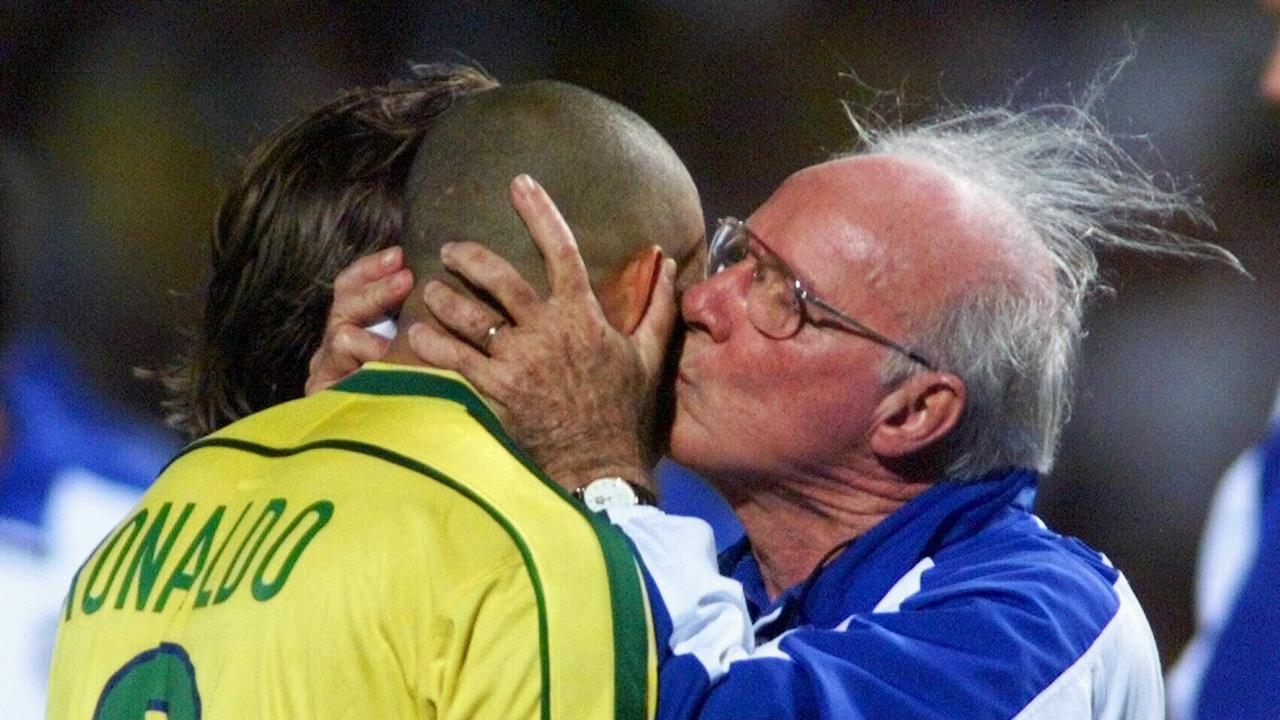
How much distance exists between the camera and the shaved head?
1.97m

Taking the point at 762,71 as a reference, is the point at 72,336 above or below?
below

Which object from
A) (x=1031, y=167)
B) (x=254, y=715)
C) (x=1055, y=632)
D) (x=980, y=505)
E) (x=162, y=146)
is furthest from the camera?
(x=162, y=146)

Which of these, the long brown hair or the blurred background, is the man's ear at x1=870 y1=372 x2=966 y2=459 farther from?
the blurred background

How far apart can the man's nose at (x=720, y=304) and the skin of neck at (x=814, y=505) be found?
0.22 meters

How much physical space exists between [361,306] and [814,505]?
0.65m

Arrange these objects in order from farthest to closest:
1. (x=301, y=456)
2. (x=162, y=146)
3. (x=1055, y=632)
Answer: (x=162, y=146) → (x=1055, y=632) → (x=301, y=456)

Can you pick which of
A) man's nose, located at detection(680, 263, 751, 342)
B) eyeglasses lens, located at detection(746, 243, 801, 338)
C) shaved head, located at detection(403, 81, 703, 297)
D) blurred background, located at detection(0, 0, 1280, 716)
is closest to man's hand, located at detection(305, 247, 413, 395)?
shaved head, located at detection(403, 81, 703, 297)

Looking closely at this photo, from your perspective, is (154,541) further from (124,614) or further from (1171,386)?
(1171,386)

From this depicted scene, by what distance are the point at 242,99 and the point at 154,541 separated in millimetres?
3606

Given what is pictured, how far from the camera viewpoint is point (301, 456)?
186 centimetres

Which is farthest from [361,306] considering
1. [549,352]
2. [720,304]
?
[720,304]

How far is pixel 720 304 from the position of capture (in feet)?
7.48

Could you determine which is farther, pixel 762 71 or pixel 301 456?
pixel 762 71

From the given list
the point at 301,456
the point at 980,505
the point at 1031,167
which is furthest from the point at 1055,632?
the point at 301,456
